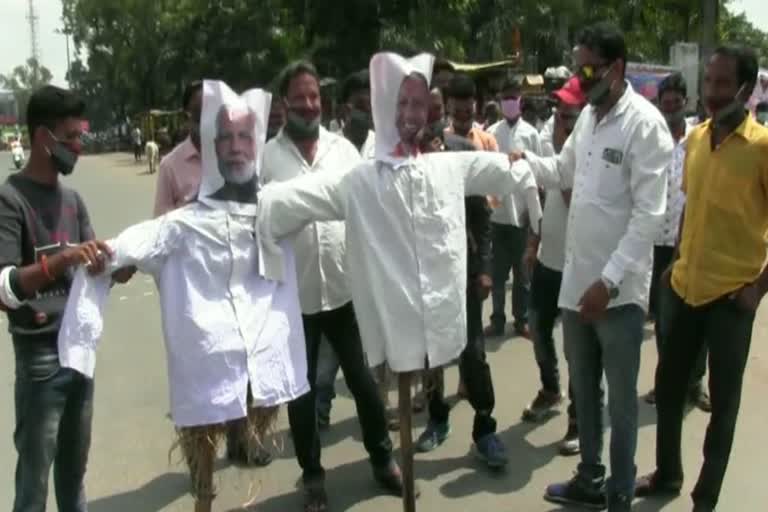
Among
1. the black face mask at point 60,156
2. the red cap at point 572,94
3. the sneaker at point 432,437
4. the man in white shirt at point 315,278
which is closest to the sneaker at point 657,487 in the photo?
the sneaker at point 432,437

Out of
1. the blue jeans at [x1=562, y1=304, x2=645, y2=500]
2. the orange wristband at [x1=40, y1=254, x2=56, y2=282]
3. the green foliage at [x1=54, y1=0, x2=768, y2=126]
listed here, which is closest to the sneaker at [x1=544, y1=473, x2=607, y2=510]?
the blue jeans at [x1=562, y1=304, x2=645, y2=500]

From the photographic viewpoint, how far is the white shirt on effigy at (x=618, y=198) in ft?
11.5

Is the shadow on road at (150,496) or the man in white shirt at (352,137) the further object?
the man in white shirt at (352,137)

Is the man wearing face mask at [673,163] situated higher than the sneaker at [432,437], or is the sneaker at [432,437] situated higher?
the man wearing face mask at [673,163]

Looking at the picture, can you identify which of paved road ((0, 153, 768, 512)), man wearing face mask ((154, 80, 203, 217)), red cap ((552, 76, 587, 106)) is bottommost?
paved road ((0, 153, 768, 512))

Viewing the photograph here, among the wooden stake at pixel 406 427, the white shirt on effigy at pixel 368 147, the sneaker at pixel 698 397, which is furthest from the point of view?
the sneaker at pixel 698 397

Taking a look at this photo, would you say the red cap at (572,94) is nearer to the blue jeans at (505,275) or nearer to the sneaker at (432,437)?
the sneaker at (432,437)

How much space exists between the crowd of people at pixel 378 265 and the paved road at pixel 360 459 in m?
0.17

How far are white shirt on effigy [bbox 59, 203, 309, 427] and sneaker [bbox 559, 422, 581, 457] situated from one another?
2.18 m

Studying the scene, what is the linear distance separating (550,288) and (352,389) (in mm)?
1365

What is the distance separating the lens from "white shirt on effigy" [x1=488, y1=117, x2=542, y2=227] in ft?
22.9

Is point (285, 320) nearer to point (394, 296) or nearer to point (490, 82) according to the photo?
point (394, 296)

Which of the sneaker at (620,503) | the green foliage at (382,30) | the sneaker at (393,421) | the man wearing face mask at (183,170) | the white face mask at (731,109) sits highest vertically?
the green foliage at (382,30)

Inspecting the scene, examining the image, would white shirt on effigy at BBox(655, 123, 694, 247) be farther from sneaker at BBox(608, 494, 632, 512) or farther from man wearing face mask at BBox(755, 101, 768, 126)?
man wearing face mask at BBox(755, 101, 768, 126)
